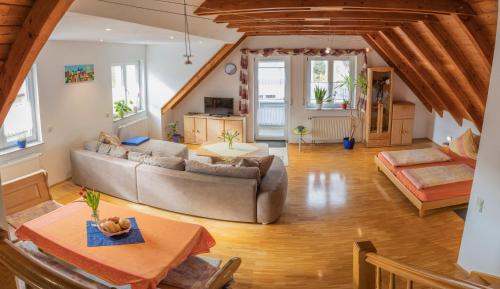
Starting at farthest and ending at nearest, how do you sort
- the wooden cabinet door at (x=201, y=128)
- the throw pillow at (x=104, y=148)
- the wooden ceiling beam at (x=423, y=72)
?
1. the wooden cabinet door at (x=201, y=128)
2. the wooden ceiling beam at (x=423, y=72)
3. the throw pillow at (x=104, y=148)

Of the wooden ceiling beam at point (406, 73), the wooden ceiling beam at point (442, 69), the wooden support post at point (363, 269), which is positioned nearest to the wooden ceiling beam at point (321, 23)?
the wooden ceiling beam at point (442, 69)

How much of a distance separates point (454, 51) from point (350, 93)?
465 centimetres

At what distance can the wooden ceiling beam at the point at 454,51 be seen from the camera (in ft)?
19.5

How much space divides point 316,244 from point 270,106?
20.2 ft

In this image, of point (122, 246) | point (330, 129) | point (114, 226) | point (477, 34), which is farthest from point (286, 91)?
point (122, 246)

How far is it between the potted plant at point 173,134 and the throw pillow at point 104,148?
3.45 meters

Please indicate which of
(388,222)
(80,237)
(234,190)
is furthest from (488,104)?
(80,237)

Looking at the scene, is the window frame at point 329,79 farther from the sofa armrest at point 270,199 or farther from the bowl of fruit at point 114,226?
the bowl of fruit at point 114,226

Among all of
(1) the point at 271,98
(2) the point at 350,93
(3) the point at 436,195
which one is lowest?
(3) the point at 436,195

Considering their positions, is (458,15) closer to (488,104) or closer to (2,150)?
(488,104)

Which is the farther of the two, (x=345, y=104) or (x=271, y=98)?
(x=271, y=98)

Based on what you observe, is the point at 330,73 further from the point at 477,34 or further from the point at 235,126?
the point at 477,34

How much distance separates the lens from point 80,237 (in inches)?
166

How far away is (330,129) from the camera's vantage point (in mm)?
10734
